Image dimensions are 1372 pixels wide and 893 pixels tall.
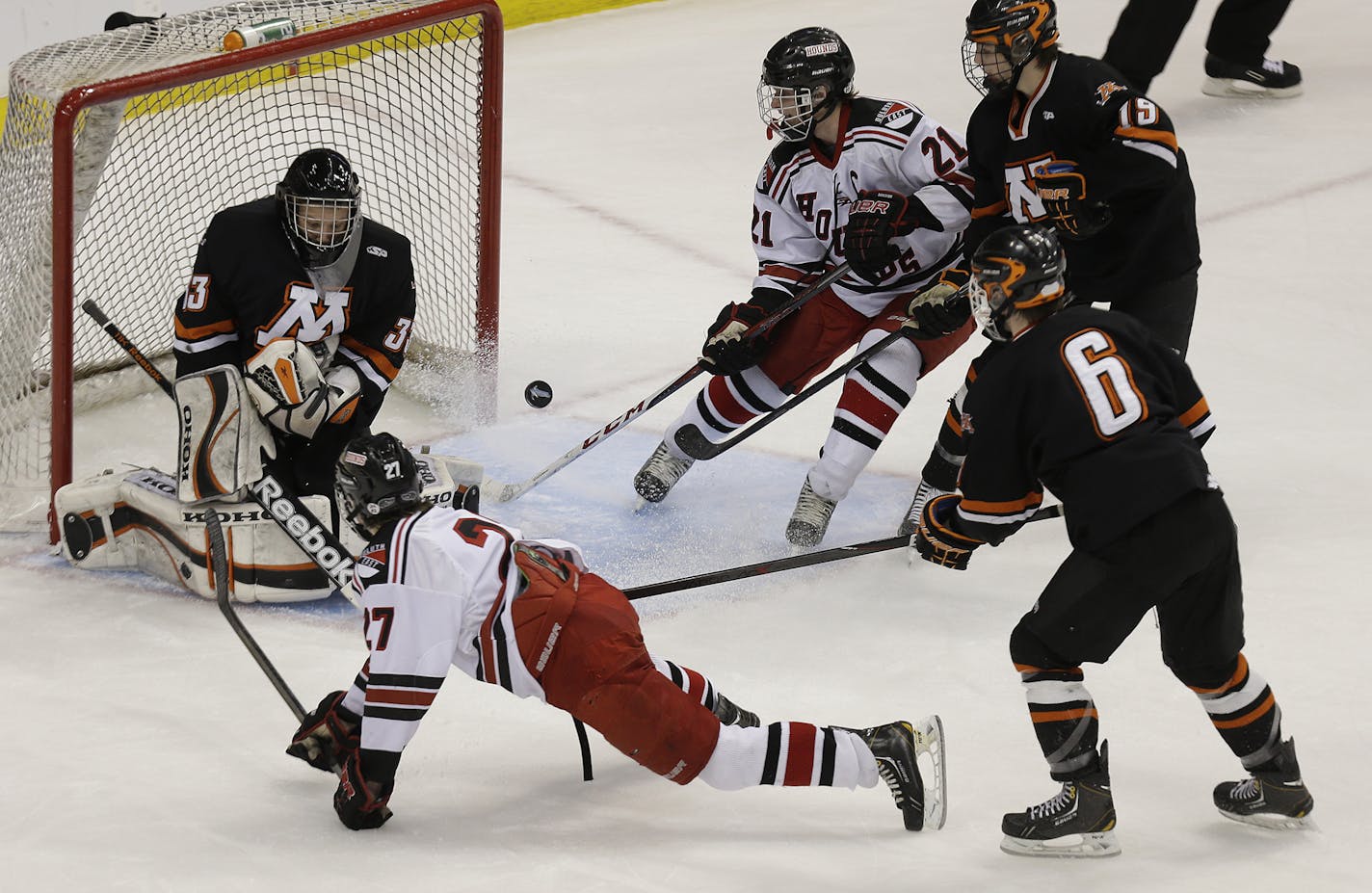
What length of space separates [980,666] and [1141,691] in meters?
0.28

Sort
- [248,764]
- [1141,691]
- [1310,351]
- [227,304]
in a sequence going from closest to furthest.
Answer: [248,764] < [1141,691] < [227,304] < [1310,351]

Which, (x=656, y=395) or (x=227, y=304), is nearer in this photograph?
(x=227, y=304)

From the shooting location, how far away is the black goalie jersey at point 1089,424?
91.4 inches

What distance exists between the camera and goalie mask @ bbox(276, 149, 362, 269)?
3.20 meters

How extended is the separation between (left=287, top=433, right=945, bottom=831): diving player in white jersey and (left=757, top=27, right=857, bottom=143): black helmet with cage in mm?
1273

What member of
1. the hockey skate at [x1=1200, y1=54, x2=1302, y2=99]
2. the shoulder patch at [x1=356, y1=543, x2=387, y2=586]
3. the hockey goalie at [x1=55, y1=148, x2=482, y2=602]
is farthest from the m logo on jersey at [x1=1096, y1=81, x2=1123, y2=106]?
the hockey skate at [x1=1200, y1=54, x2=1302, y2=99]

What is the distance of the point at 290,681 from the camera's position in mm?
3031

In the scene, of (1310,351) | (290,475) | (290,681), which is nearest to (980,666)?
Result: (290,681)

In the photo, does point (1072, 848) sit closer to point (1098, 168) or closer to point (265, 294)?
point (1098, 168)

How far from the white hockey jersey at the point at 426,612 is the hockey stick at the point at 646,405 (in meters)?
1.29

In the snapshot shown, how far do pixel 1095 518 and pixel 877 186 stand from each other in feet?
4.32

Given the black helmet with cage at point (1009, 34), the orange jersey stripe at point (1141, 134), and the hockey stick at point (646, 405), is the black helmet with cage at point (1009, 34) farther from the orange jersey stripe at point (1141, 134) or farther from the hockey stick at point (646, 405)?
the hockey stick at point (646, 405)

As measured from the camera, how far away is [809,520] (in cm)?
354

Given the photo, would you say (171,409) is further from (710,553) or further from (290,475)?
(710,553)
